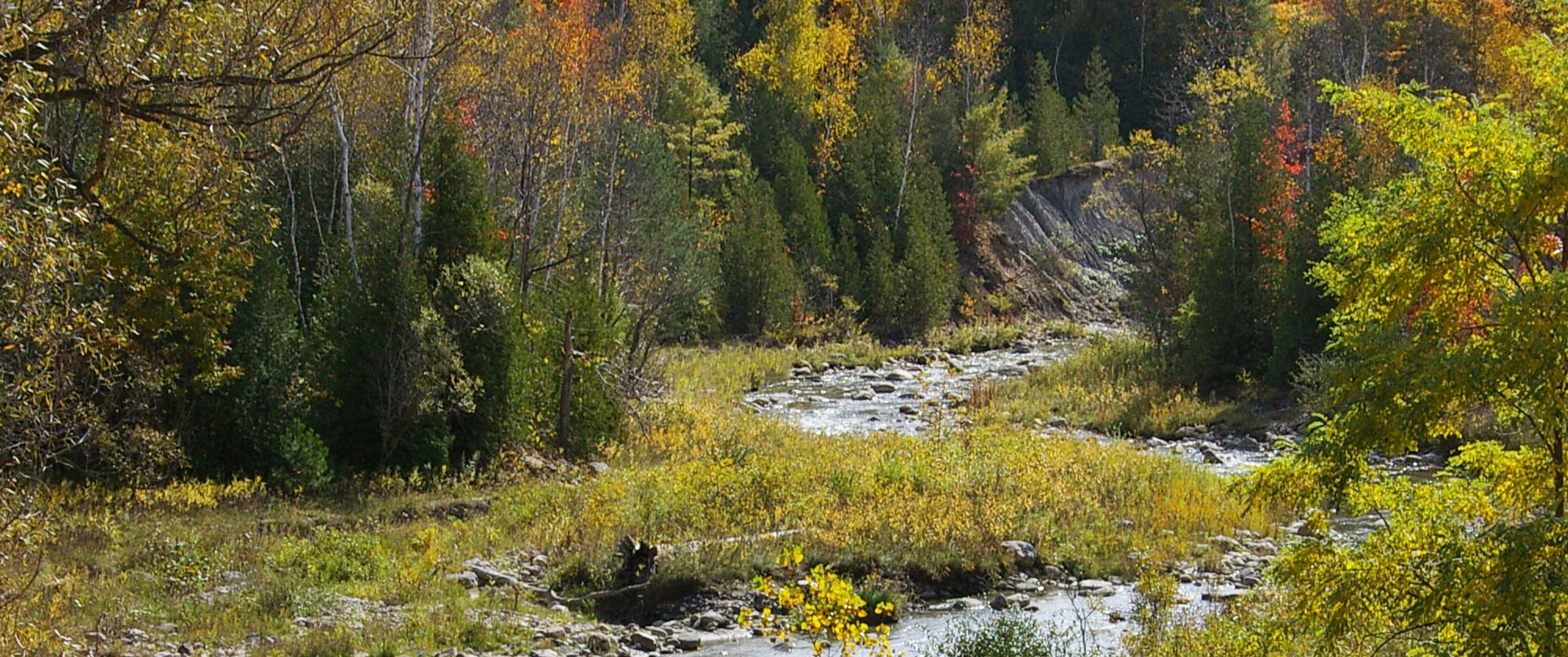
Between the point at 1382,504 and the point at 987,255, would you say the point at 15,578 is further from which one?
the point at 987,255

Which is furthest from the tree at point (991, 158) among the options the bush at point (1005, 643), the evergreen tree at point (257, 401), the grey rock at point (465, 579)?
the bush at point (1005, 643)

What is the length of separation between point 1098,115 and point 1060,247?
7.78 m

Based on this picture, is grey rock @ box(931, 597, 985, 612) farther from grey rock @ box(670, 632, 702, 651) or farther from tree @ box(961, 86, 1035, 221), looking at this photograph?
tree @ box(961, 86, 1035, 221)

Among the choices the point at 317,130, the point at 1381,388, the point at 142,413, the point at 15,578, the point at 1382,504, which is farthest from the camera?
the point at 317,130

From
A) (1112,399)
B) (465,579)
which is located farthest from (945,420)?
(465,579)

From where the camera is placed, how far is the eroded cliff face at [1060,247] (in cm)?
4906

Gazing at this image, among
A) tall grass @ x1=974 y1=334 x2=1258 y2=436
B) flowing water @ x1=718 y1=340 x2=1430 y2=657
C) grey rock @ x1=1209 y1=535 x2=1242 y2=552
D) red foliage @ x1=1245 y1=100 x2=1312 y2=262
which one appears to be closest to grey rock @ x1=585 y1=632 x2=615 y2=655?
flowing water @ x1=718 y1=340 x2=1430 y2=657

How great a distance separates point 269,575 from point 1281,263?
76.2 ft

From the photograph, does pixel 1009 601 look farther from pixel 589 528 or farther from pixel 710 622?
pixel 589 528

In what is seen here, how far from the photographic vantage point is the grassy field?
1122 centimetres

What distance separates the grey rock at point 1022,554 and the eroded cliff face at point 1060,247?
112 feet

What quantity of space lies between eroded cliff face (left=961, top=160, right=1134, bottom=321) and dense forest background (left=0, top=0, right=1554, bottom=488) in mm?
1118

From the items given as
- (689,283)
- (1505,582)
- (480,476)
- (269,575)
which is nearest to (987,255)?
(689,283)

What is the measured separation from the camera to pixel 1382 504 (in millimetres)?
8430
